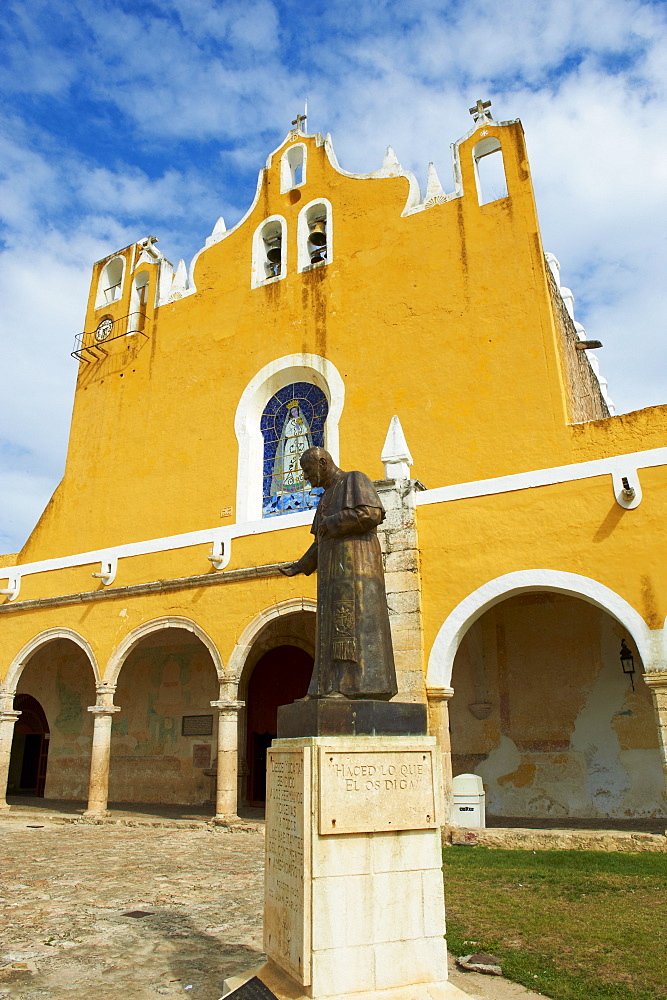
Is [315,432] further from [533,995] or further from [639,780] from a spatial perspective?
[533,995]

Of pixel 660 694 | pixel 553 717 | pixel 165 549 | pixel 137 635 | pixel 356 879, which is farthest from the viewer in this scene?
pixel 165 549

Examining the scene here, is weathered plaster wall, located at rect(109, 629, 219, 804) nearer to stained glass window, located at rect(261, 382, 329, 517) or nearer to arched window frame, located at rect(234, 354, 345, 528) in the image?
arched window frame, located at rect(234, 354, 345, 528)

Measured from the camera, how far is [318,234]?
43.1 ft

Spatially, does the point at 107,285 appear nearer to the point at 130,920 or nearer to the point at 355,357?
the point at 355,357

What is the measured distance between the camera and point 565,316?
39.2 feet

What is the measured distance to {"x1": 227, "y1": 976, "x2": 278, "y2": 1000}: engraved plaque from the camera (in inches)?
114

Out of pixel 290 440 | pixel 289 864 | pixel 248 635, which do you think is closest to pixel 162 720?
pixel 248 635

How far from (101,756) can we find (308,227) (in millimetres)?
9537

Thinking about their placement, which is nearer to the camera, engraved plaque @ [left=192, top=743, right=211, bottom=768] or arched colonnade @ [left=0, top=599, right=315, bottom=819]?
arched colonnade @ [left=0, top=599, right=315, bottom=819]

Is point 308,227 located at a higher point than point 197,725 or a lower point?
higher

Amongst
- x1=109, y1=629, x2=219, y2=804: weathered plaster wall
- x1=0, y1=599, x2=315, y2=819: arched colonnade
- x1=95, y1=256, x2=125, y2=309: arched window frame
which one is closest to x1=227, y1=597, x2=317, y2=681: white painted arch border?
x1=0, y1=599, x2=315, y2=819: arched colonnade

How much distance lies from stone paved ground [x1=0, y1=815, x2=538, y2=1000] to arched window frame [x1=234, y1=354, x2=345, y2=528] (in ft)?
17.6

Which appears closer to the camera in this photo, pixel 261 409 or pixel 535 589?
pixel 535 589

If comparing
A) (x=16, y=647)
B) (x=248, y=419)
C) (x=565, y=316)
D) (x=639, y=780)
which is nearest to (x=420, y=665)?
(x=639, y=780)
